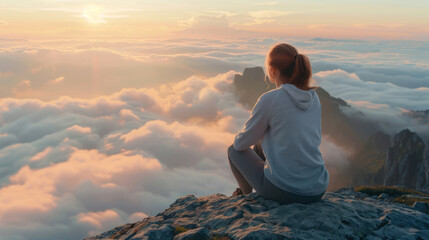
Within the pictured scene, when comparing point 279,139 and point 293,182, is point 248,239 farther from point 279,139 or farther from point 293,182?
point 279,139

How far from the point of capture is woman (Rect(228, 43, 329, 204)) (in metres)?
5.30

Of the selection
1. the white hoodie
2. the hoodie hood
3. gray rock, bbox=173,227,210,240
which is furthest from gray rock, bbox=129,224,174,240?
the hoodie hood

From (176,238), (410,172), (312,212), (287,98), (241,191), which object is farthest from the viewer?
(410,172)

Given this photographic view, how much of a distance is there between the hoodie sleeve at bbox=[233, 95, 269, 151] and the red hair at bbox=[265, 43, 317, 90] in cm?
75

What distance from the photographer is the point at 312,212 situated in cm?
609

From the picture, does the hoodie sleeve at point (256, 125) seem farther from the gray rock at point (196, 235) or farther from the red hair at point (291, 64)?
the gray rock at point (196, 235)

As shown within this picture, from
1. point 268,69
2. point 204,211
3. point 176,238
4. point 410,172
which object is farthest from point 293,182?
point 410,172

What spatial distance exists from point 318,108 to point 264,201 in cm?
295

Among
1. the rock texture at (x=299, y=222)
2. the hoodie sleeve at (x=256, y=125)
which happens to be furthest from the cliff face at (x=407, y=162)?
the hoodie sleeve at (x=256, y=125)

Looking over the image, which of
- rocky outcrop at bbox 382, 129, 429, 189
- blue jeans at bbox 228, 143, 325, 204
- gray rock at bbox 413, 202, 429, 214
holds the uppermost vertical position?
blue jeans at bbox 228, 143, 325, 204

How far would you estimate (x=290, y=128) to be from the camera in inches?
209

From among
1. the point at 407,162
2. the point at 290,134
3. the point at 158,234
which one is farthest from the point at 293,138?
the point at 407,162

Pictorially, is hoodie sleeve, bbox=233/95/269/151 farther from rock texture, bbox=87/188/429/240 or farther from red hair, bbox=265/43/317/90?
rock texture, bbox=87/188/429/240

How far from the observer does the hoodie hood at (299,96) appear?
17.3ft
